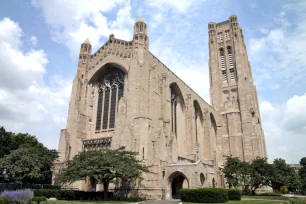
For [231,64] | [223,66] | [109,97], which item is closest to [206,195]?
[109,97]

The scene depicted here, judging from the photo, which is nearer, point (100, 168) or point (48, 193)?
point (100, 168)

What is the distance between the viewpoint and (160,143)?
103 feet

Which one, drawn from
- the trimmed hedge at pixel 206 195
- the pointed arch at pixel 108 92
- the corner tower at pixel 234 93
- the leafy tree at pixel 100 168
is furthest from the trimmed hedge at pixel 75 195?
the corner tower at pixel 234 93

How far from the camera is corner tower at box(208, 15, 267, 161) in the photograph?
52375mm

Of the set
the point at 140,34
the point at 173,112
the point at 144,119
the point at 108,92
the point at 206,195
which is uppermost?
the point at 140,34

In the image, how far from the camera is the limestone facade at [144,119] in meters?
30.2

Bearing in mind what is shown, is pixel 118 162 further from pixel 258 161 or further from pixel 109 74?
pixel 258 161

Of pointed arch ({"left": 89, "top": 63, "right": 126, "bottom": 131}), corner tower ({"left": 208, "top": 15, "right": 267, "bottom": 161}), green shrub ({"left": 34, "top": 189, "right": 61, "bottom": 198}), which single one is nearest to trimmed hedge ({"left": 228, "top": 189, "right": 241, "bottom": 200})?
pointed arch ({"left": 89, "top": 63, "right": 126, "bottom": 131})

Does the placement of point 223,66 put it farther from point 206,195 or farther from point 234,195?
point 206,195

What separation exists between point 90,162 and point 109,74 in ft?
59.3

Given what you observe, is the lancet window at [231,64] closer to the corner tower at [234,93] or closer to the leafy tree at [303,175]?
the corner tower at [234,93]

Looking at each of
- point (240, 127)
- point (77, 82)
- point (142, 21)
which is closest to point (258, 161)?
point (240, 127)

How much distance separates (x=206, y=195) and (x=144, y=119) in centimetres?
1238

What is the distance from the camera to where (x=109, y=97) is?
37438 millimetres
